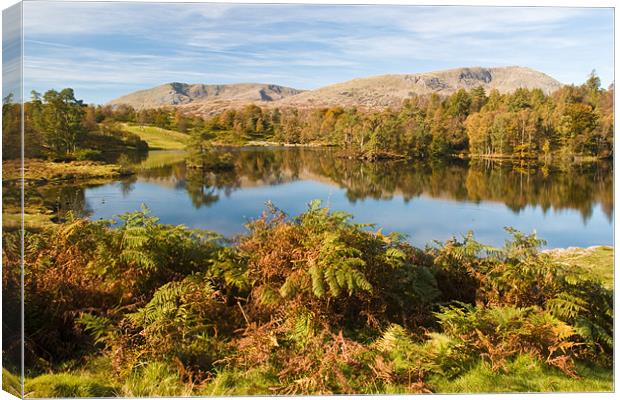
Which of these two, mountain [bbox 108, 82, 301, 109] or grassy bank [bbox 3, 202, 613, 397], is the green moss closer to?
grassy bank [bbox 3, 202, 613, 397]

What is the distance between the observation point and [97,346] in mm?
5203

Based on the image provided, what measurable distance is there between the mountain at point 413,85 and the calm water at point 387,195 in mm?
679

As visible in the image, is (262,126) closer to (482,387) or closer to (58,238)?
(58,238)

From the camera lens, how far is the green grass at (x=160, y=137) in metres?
6.12

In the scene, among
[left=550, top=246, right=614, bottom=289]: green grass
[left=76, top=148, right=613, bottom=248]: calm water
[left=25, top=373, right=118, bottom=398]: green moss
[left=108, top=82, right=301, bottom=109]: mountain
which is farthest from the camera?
[left=108, top=82, right=301, bottom=109]: mountain

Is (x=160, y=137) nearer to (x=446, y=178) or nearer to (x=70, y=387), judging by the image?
(x=70, y=387)

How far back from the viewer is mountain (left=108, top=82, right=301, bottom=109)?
5.91 metres

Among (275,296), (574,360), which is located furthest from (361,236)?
(574,360)

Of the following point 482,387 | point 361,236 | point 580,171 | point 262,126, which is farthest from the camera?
point 262,126

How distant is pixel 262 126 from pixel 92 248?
234 cm

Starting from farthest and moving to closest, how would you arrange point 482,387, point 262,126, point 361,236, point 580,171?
1. point 262,126
2. point 580,171
3. point 361,236
4. point 482,387

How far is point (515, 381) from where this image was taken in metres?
5.02

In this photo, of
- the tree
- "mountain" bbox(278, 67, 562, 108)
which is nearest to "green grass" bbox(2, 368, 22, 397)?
the tree

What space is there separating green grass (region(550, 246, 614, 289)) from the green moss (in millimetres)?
4611
